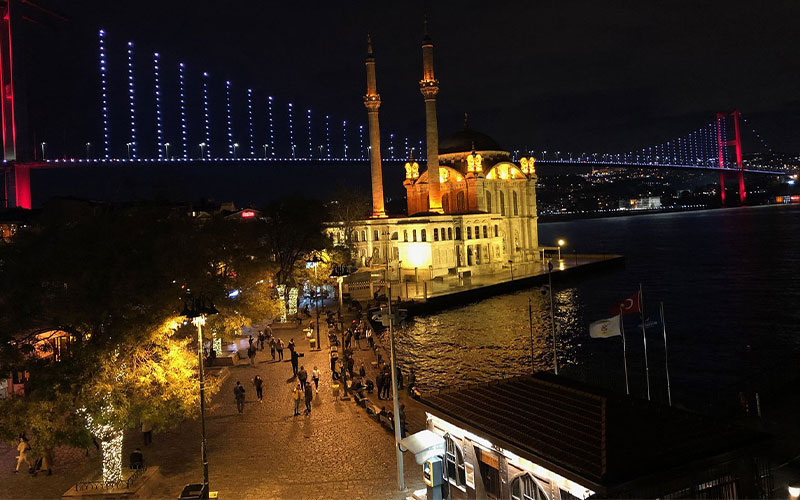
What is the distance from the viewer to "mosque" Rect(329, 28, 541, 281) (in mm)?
46500

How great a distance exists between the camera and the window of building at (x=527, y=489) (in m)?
7.69

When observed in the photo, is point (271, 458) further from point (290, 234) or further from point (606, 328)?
point (290, 234)

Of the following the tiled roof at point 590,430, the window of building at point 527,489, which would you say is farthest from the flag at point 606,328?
the window of building at point 527,489

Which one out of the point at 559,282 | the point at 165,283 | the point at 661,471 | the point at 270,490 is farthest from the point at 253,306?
the point at 559,282

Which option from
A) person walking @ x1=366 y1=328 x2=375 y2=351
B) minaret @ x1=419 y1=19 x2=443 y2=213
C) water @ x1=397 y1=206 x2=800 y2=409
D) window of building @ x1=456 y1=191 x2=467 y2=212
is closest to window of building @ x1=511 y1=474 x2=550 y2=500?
water @ x1=397 y1=206 x2=800 y2=409

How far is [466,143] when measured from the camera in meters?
58.0

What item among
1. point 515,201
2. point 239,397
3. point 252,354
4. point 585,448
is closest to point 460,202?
point 515,201

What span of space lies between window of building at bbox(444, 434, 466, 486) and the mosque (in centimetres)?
3248

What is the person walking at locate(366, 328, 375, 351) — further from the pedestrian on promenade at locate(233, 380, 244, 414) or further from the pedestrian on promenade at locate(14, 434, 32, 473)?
the pedestrian on promenade at locate(14, 434, 32, 473)

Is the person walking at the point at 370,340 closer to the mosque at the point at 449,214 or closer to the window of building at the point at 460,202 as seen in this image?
the mosque at the point at 449,214

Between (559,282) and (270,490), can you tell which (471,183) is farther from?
(270,490)

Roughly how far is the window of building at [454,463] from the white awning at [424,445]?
0.11 m

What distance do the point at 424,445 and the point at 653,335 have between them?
83.0 ft

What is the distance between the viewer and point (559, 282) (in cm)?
5028
